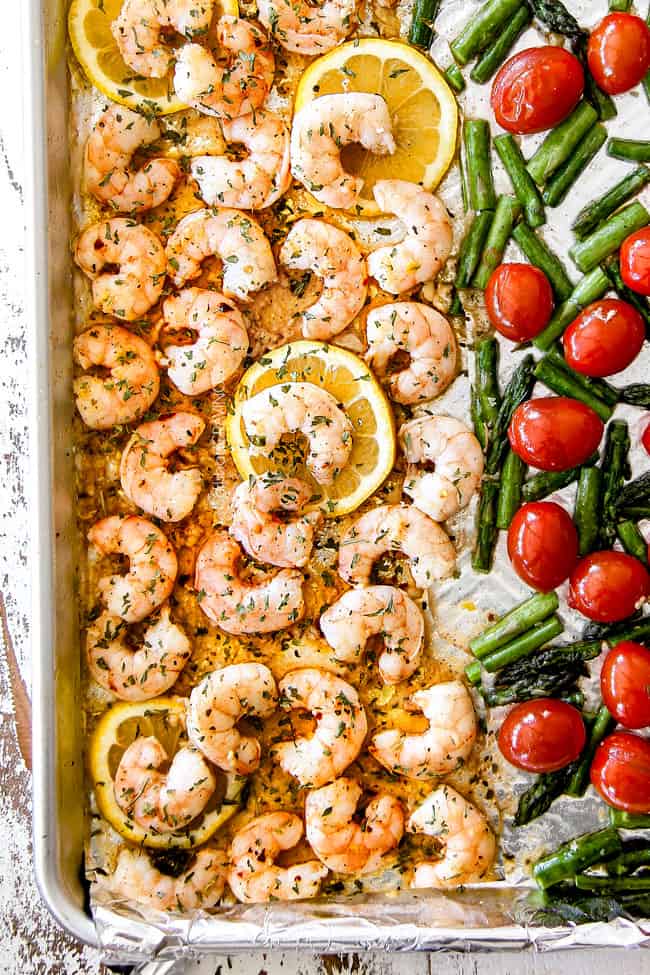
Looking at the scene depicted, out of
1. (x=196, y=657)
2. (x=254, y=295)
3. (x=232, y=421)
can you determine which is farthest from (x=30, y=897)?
(x=254, y=295)

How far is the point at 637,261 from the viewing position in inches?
144

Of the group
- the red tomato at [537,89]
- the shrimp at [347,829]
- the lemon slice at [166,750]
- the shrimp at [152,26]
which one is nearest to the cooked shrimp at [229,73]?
the shrimp at [152,26]

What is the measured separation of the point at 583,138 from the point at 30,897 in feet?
12.5

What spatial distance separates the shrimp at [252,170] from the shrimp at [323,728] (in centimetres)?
188

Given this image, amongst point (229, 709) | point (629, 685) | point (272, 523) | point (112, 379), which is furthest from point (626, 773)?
point (112, 379)

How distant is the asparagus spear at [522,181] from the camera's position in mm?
3793

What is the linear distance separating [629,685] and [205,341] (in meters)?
2.07

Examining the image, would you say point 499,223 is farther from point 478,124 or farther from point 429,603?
point 429,603

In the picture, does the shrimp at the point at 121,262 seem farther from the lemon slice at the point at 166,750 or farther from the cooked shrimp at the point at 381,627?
the lemon slice at the point at 166,750

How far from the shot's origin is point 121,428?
12.4 ft

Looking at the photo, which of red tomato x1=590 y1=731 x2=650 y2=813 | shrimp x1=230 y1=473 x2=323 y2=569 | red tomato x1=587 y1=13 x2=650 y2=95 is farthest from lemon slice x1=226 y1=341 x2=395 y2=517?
red tomato x1=587 y1=13 x2=650 y2=95

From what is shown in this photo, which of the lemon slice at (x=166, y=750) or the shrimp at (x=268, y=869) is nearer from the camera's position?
the shrimp at (x=268, y=869)

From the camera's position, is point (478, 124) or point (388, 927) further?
point (478, 124)

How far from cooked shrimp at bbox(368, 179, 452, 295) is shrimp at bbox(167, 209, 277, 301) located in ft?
1.49
